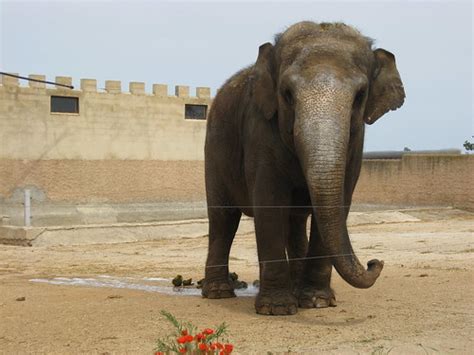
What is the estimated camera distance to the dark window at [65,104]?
2809cm

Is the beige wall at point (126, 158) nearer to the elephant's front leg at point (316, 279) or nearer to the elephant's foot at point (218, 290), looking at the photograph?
the elephant's foot at point (218, 290)

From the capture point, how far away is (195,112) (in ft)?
104

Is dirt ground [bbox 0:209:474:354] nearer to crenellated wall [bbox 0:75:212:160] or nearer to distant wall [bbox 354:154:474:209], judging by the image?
crenellated wall [bbox 0:75:212:160]

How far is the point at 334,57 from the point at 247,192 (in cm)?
224

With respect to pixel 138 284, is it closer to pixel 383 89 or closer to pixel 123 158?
pixel 383 89

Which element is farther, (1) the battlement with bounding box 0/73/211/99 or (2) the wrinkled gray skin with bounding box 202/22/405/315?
(1) the battlement with bounding box 0/73/211/99

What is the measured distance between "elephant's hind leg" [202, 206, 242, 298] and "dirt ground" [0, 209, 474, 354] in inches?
9.7

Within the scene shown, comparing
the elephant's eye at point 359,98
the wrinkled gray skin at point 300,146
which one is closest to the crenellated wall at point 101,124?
the wrinkled gray skin at point 300,146

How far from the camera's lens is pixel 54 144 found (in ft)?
92.7

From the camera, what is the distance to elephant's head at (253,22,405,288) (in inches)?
261

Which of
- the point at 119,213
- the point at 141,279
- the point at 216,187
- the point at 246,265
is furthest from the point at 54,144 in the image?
the point at 216,187

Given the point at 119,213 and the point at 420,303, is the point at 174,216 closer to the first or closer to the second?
the point at 119,213

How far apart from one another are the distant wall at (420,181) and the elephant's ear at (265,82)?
22.0 metres

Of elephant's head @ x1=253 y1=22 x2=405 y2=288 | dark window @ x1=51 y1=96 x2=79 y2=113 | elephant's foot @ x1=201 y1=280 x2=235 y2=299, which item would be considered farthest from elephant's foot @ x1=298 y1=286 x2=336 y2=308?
dark window @ x1=51 y1=96 x2=79 y2=113
